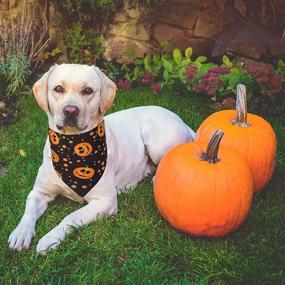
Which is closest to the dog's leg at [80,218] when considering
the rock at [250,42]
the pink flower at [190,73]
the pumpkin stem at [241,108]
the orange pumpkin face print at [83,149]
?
the orange pumpkin face print at [83,149]

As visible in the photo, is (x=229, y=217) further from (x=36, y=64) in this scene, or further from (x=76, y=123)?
(x=36, y=64)

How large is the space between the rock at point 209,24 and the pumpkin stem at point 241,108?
2.69 meters

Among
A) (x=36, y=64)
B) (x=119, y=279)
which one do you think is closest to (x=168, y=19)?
(x=36, y=64)

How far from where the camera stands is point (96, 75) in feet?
10.8

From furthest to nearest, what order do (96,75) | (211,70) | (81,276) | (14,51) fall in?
(14,51) → (211,70) → (96,75) → (81,276)

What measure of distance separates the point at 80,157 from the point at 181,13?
10.6 ft

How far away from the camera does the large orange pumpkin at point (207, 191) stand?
10.1 ft

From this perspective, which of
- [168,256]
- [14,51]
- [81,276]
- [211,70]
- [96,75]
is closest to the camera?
[81,276]

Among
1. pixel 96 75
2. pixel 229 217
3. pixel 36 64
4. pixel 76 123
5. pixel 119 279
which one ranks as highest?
pixel 96 75

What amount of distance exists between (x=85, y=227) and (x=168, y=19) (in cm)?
354

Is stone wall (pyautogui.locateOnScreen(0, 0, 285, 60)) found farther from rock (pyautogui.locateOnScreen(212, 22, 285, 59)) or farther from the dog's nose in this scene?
the dog's nose

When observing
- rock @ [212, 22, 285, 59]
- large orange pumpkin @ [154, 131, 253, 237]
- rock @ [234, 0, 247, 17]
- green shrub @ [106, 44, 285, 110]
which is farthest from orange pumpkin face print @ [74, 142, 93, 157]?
rock @ [234, 0, 247, 17]

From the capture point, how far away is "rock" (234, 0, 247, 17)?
612 cm

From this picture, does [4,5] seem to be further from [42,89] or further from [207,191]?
[207,191]
